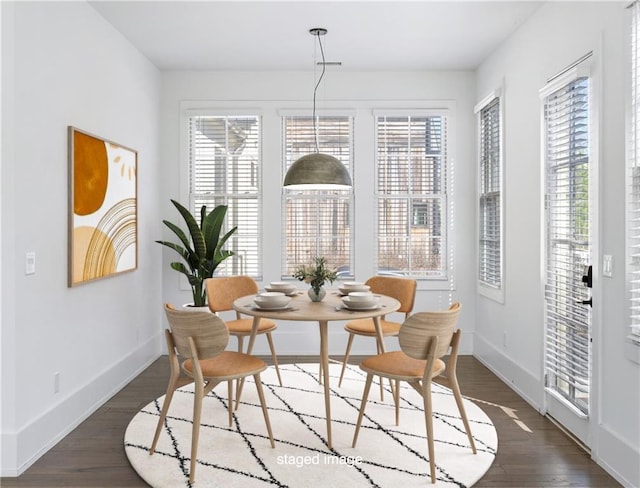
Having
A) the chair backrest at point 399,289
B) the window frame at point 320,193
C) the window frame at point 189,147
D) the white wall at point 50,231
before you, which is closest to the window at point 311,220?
the window frame at point 320,193

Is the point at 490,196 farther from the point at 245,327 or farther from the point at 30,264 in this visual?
the point at 30,264

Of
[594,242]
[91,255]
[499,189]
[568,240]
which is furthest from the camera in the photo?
[499,189]

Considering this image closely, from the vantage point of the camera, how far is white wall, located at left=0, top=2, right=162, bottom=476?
2.72 m

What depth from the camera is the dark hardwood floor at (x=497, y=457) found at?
2611 mm

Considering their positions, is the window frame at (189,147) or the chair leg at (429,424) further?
the window frame at (189,147)

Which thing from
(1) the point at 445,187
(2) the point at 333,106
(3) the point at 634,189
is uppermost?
(2) the point at 333,106

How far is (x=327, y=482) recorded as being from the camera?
2564 millimetres

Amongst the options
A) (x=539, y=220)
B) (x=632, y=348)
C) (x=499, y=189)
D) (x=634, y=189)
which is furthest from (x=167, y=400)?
(x=499, y=189)

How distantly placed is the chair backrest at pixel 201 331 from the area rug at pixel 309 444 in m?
0.63

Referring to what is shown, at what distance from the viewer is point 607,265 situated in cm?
278

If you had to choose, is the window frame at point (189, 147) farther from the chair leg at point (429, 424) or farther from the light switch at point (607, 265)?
the light switch at point (607, 265)

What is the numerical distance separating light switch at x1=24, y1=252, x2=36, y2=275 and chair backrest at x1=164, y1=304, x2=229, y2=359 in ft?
2.87

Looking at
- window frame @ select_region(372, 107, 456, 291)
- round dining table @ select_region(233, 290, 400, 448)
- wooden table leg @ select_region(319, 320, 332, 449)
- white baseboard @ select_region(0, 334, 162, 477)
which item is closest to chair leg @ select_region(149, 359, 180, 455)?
round dining table @ select_region(233, 290, 400, 448)

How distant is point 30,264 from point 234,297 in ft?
5.46
